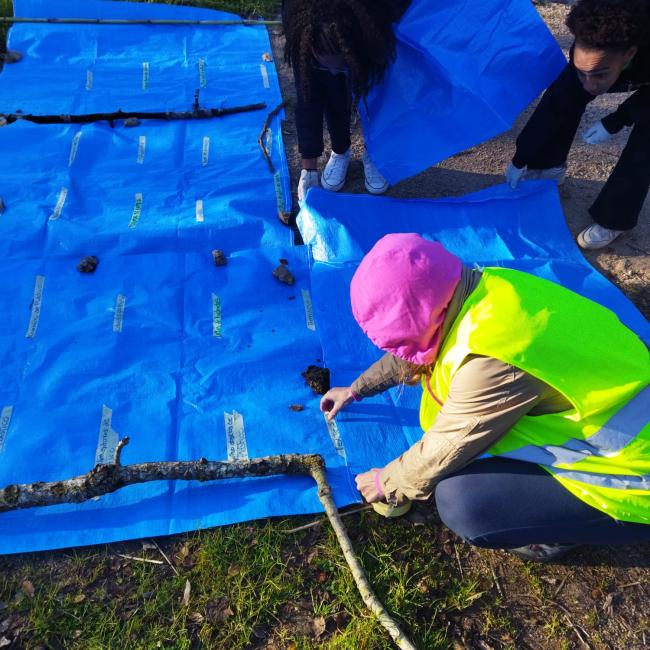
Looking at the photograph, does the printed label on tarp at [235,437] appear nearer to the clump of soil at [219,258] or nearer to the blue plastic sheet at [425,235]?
the blue plastic sheet at [425,235]

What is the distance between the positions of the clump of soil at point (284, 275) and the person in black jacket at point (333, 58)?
0.53m

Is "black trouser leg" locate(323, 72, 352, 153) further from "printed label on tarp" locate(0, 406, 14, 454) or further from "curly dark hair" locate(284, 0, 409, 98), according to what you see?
"printed label on tarp" locate(0, 406, 14, 454)

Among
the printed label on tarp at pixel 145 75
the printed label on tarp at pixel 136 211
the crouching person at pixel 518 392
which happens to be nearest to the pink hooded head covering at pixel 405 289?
the crouching person at pixel 518 392

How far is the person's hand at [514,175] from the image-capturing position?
10.9ft

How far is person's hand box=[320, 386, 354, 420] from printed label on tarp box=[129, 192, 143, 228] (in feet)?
5.15

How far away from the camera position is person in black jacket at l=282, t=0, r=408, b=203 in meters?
2.53

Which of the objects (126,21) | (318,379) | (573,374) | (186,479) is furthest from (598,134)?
(126,21)

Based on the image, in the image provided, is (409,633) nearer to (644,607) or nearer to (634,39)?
(644,607)

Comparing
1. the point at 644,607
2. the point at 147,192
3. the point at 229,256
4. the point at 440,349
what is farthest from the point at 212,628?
the point at 147,192

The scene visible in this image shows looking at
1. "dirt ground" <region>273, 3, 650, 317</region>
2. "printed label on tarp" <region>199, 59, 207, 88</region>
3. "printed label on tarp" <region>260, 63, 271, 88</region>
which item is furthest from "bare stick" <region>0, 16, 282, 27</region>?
"dirt ground" <region>273, 3, 650, 317</region>

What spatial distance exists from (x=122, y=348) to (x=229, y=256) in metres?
0.79

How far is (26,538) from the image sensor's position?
198 centimetres

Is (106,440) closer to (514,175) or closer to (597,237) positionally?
(514,175)

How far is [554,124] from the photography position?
3.14 m
